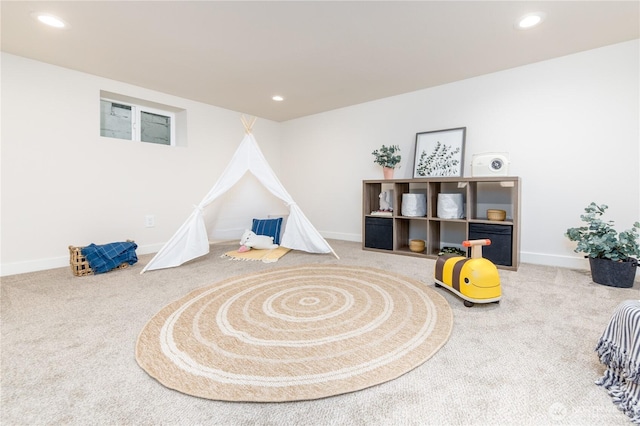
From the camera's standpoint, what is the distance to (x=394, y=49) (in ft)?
8.34

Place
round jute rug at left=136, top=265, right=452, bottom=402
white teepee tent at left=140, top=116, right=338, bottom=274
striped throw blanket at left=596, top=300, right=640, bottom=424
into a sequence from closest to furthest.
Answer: striped throw blanket at left=596, top=300, right=640, bottom=424 → round jute rug at left=136, top=265, right=452, bottom=402 → white teepee tent at left=140, top=116, right=338, bottom=274

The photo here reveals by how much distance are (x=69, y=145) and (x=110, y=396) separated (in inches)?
114

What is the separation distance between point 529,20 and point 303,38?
5.46 ft

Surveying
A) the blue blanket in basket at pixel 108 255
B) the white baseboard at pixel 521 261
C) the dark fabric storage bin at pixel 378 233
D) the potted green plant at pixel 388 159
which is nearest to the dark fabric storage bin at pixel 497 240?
the white baseboard at pixel 521 261

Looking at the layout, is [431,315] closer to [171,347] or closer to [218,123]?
[171,347]

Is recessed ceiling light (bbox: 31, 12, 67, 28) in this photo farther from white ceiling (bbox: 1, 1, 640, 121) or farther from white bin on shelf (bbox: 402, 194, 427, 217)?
white bin on shelf (bbox: 402, 194, 427, 217)

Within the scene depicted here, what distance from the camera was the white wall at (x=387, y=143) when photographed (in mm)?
2594

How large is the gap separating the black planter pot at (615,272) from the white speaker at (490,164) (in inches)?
41.5

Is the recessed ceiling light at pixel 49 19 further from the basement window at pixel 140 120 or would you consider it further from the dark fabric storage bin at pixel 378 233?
the dark fabric storage bin at pixel 378 233

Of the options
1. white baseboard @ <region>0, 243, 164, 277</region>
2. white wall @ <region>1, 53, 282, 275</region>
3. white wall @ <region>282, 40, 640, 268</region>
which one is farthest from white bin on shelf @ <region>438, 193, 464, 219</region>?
white baseboard @ <region>0, 243, 164, 277</region>

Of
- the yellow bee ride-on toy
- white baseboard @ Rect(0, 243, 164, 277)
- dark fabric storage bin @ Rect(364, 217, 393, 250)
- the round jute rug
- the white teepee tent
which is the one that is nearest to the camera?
the round jute rug

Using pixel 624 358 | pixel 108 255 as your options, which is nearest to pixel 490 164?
pixel 624 358

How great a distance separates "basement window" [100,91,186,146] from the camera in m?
3.37

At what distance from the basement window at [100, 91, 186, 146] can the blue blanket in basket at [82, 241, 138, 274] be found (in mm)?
1409
